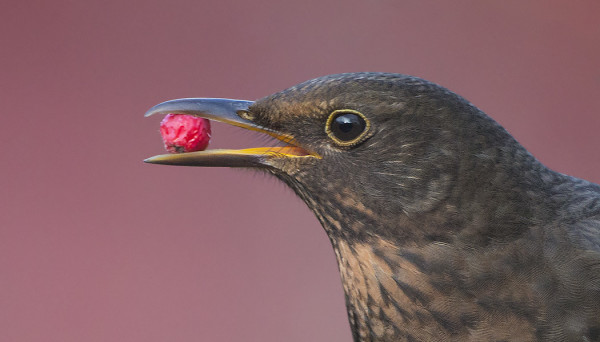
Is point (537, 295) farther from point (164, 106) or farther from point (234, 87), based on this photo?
point (234, 87)

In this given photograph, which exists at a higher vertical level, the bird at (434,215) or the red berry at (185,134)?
the red berry at (185,134)

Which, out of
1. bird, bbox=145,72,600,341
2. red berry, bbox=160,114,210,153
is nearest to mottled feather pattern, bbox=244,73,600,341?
bird, bbox=145,72,600,341

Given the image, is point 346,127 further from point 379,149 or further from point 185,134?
point 185,134

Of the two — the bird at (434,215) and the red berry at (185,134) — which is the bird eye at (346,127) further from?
the red berry at (185,134)

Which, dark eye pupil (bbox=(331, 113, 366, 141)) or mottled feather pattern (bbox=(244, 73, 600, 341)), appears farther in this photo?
dark eye pupil (bbox=(331, 113, 366, 141))

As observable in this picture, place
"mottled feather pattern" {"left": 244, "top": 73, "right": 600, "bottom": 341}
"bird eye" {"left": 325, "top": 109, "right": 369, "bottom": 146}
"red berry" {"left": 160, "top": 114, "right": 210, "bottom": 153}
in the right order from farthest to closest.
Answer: "red berry" {"left": 160, "top": 114, "right": 210, "bottom": 153}, "bird eye" {"left": 325, "top": 109, "right": 369, "bottom": 146}, "mottled feather pattern" {"left": 244, "top": 73, "right": 600, "bottom": 341}

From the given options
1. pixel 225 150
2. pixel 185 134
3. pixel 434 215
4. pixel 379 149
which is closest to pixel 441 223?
pixel 434 215

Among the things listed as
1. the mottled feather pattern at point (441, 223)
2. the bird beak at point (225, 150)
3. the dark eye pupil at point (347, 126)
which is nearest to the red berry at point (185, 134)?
the bird beak at point (225, 150)

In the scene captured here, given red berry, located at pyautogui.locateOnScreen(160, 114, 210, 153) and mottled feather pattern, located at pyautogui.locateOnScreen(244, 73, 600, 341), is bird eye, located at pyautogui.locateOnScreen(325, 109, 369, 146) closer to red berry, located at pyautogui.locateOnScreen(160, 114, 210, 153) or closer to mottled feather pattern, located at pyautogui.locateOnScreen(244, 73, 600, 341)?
mottled feather pattern, located at pyautogui.locateOnScreen(244, 73, 600, 341)
